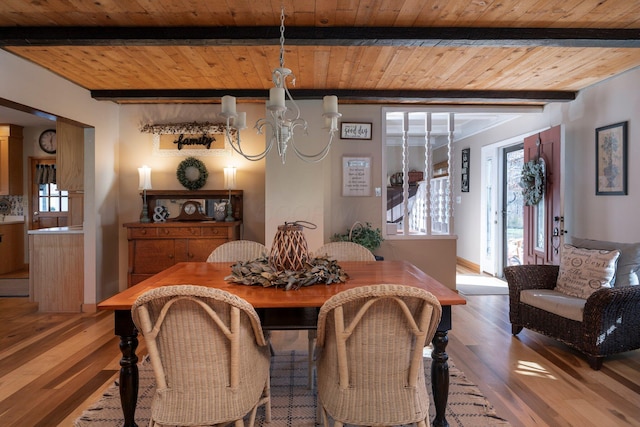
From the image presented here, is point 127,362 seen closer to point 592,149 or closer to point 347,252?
point 347,252

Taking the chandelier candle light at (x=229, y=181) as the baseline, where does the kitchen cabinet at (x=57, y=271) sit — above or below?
below

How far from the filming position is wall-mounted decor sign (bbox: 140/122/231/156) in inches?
178

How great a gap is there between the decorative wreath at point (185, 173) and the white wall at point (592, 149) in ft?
13.5

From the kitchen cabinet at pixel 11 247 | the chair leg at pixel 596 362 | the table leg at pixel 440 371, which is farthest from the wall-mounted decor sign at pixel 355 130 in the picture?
the kitchen cabinet at pixel 11 247

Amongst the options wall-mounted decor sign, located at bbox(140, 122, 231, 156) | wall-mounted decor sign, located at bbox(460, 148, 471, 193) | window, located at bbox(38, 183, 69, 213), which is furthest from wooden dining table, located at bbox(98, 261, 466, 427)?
window, located at bbox(38, 183, 69, 213)

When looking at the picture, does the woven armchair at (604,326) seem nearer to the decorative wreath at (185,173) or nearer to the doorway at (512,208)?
the doorway at (512,208)

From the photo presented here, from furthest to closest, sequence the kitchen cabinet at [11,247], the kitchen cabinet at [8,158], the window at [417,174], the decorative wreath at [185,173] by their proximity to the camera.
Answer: the window at [417,174] → the kitchen cabinet at [8,158] → the kitchen cabinet at [11,247] → the decorative wreath at [185,173]

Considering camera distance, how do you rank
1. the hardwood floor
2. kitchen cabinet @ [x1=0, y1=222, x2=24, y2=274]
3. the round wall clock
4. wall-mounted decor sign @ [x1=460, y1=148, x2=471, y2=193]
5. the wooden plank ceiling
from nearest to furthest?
the hardwood floor
the wooden plank ceiling
kitchen cabinet @ [x1=0, y1=222, x2=24, y2=274]
the round wall clock
wall-mounted decor sign @ [x1=460, y1=148, x2=471, y2=193]

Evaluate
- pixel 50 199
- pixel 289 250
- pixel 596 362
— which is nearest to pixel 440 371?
pixel 289 250

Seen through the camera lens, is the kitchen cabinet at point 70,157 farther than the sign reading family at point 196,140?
No

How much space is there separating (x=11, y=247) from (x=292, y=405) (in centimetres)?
565

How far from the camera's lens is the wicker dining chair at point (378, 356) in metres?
1.36

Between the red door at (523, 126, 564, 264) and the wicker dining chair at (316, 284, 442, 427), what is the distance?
3435 mm

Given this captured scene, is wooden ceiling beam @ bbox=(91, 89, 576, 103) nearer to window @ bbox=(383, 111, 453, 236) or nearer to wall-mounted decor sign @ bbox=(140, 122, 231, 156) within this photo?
wall-mounted decor sign @ bbox=(140, 122, 231, 156)
